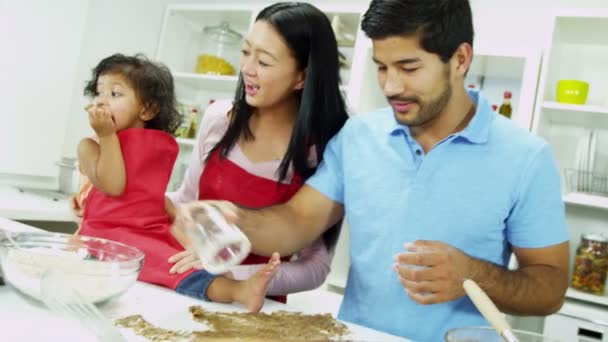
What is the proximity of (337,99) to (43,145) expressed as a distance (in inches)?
68.1

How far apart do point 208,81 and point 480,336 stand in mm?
2601

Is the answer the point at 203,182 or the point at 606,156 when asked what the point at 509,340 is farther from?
the point at 606,156

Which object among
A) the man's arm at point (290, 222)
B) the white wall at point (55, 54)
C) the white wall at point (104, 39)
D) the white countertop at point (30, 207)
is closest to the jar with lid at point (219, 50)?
the white wall at point (104, 39)

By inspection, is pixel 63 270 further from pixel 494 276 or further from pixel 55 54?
pixel 55 54

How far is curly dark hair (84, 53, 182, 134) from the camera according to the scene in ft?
4.76

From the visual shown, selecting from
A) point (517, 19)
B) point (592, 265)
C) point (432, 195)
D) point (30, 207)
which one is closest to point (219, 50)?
point (30, 207)

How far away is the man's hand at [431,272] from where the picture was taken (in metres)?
0.83

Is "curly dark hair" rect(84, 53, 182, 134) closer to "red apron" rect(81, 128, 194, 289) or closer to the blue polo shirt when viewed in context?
"red apron" rect(81, 128, 194, 289)

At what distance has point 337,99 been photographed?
1346 mm

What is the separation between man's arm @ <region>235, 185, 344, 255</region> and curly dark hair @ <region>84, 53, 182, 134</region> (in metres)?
0.50

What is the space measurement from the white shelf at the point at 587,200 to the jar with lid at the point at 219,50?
70.7 inches

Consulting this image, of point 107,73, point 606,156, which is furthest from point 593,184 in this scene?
point 107,73

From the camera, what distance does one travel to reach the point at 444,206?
3.63 feet

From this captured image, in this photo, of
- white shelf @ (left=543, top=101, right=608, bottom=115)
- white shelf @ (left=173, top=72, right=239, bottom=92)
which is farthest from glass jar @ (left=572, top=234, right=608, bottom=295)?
white shelf @ (left=173, top=72, right=239, bottom=92)
